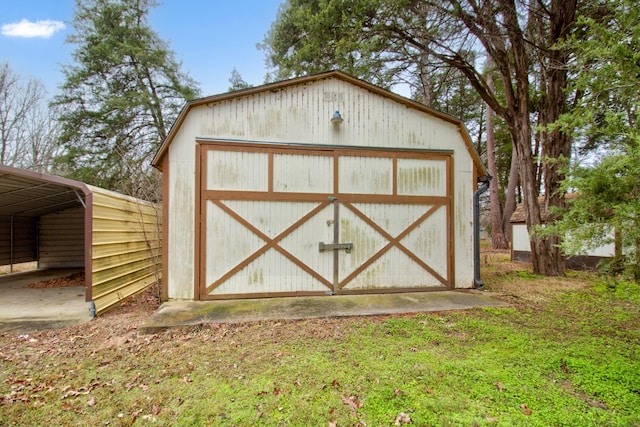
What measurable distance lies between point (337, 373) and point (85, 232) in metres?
4.15

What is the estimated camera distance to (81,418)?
215 cm

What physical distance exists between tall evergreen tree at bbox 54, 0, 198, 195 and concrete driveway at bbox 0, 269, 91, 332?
241 inches

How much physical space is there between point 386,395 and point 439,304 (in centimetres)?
279

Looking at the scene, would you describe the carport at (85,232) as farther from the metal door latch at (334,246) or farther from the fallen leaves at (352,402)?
the fallen leaves at (352,402)

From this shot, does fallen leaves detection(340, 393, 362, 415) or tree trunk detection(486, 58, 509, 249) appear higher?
tree trunk detection(486, 58, 509, 249)

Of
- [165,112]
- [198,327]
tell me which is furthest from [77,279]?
[165,112]

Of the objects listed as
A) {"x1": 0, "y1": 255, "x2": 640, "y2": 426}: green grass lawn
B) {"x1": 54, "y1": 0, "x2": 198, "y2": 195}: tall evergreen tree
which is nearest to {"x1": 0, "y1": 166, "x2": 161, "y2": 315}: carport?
{"x1": 0, "y1": 255, "x2": 640, "y2": 426}: green grass lawn

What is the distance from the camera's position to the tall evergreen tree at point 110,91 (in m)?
11.7

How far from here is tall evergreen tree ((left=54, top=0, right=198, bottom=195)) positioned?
38.3 ft

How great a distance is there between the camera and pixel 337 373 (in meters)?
2.70

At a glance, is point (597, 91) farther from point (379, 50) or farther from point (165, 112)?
point (165, 112)

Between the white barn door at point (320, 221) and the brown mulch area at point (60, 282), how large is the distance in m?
4.61

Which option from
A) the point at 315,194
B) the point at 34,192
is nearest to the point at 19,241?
the point at 34,192

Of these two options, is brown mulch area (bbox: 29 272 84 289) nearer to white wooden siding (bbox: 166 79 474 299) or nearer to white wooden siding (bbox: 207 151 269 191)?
white wooden siding (bbox: 166 79 474 299)
